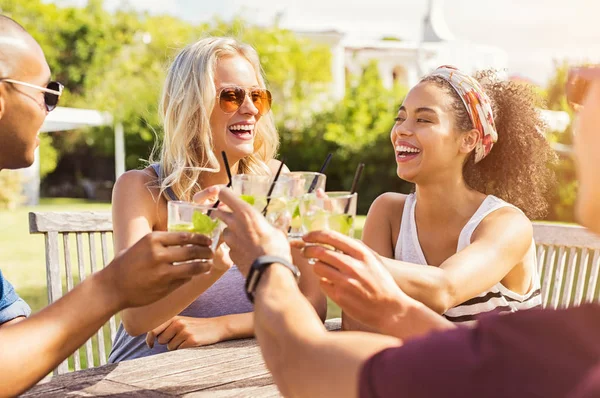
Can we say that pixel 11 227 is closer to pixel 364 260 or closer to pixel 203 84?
pixel 203 84

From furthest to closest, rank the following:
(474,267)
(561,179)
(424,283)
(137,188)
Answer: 1. (561,179)
2. (137,188)
3. (474,267)
4. (424,283)

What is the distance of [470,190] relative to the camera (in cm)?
310

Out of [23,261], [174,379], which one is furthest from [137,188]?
[23,261]

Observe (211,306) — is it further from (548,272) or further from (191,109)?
(548,272)

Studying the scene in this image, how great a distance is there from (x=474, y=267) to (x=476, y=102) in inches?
33.7

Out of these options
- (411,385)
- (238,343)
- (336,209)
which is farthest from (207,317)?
(411,385)

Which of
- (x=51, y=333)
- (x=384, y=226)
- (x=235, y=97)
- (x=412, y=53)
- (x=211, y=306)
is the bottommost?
(x=211, y=306)

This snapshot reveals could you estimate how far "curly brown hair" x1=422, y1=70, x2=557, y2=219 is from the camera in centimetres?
319

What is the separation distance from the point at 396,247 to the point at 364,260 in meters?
1.34

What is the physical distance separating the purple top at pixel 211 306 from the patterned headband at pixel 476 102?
3.91 ft

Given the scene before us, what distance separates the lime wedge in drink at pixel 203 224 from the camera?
70.2 inches

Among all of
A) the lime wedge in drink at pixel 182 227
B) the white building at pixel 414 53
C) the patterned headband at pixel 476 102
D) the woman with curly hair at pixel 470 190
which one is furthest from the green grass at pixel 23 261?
the white building at pixel 414 53

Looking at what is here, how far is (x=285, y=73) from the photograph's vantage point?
25953 mm

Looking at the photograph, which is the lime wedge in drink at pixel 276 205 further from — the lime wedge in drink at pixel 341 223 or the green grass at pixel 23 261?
the green grass at pixel 23 261
